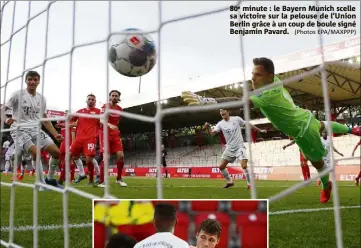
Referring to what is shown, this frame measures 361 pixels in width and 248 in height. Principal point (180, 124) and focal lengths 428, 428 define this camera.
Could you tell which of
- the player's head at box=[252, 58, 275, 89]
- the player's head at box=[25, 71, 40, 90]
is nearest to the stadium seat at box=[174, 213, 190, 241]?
the player's head at box=[252, 58, 275, 89]

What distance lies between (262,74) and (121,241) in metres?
0.58

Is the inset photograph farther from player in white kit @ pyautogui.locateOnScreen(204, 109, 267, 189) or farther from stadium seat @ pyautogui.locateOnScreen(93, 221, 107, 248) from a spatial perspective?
player in white kit @ pyautogui.locateOnScreen(204, 109, 267, 189)

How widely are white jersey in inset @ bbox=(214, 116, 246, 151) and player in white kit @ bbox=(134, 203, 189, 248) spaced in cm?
303

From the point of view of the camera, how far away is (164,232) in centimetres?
89

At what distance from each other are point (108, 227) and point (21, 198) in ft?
9.80

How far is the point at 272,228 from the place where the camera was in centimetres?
215

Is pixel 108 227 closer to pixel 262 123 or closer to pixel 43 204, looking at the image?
pixel 43 204

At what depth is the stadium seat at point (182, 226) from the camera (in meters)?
0.89

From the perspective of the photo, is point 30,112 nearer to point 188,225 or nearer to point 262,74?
point 262,74

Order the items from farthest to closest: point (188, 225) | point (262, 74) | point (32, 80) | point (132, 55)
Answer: point (32, 80), point (132, 55), point (262, 74), point (188, 225)

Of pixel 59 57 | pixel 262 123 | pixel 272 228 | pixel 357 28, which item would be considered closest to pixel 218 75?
pixel 262 123

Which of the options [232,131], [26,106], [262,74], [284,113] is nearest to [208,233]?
[262,74]

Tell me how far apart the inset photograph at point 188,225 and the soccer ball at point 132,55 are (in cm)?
95

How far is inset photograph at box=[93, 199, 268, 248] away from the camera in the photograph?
0.89 meters
